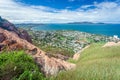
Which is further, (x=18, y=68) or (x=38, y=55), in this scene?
(x=38, y=55)

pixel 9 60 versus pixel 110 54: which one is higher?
pixel 9 60

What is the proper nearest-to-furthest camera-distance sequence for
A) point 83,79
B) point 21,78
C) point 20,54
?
point 21,78
point 83,79
point 20,54

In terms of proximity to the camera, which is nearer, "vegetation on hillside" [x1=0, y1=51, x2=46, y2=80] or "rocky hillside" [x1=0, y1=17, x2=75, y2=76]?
"vegetation on hillside" [x1=0, y1=51, x2=46, y2=80]

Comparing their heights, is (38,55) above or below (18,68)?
below

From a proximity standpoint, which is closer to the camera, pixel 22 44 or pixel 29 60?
pixel 29 60

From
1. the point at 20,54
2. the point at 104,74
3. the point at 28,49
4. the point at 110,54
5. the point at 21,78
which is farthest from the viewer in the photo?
the point at 110,54

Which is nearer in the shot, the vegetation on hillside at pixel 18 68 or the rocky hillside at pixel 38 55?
the vegetation on hillside at pixel 18 68

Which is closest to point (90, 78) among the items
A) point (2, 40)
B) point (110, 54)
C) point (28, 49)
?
point (28, 49)

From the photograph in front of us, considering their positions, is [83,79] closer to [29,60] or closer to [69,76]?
[69,76]
